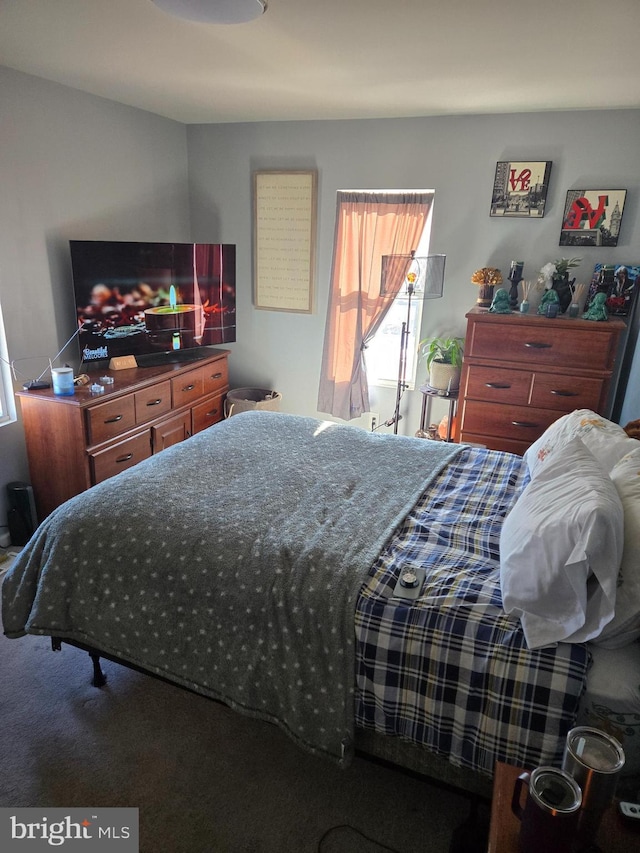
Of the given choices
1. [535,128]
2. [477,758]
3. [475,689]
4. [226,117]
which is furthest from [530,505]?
[226,117]

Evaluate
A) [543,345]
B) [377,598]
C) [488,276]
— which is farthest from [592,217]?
[377,598]

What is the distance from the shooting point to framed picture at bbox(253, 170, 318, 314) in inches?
156

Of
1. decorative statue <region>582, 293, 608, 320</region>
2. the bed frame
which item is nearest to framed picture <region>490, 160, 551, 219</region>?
decorative statue <region>582, 293, 608, 320</region>

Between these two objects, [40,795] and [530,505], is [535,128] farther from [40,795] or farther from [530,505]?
[40,795]

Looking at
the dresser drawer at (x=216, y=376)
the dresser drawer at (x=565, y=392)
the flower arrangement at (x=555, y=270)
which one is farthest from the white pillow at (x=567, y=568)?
the dresser drawer at (x=216, y=376)

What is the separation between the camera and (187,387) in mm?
3793

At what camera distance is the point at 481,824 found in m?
1.61

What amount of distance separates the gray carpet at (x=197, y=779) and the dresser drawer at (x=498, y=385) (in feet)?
6.91

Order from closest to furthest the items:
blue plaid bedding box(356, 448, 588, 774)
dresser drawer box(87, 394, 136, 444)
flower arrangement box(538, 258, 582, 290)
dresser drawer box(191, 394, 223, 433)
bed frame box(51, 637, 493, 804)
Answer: blue plaid bedding box(356, 448, 588, 774) → bed frame box(51, 637, 493, 804) → dresser drawer box(87, 394, 136, 444) → flower arrangement box(538, 258, 582, 290) → dresser drawer box(191, 394, 223, 433)

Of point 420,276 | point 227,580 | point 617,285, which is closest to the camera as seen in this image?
point 227,580

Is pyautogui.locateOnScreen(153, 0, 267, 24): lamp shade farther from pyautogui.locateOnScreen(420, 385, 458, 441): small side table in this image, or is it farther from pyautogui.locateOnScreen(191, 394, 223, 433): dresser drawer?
pyautogui.locateOnScreen(191, 394, 223, 433): dresser drawer

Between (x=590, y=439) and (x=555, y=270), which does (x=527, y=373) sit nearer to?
(x=555, y=270)

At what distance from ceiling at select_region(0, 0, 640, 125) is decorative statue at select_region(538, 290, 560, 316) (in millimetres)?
1007

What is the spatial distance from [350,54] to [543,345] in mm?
1756
